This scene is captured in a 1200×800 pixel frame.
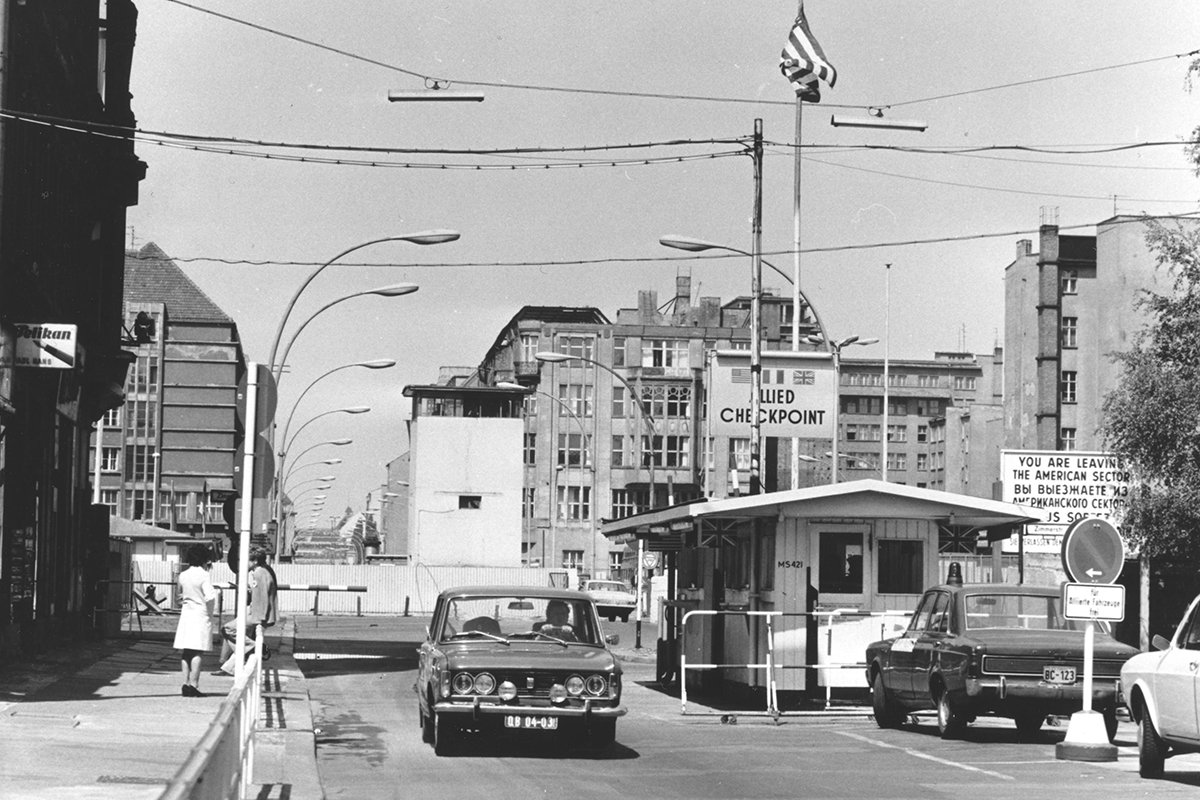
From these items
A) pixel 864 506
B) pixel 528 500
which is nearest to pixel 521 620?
pixel 864 506

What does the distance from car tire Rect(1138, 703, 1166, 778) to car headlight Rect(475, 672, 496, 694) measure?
579 centimetres

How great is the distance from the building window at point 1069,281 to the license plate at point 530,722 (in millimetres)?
106761

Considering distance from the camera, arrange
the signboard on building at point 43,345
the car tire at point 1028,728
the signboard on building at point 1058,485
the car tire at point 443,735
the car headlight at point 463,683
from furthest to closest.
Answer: the signboard on building at point 1058,485
the signboard on building at point 43,345
the car tire at point 1028,728
the car tire at point 443,735
the car headlight at point 463,683

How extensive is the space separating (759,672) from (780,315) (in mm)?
137893

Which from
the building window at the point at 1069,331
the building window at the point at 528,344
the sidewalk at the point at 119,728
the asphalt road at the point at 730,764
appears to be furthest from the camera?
the building window at the point at 528,344

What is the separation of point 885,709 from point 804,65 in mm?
15048

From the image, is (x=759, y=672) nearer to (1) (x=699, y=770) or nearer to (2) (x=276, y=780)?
(1) (x=699, y=770)

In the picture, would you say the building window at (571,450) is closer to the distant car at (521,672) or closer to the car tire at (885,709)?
the car tire at (885,709)

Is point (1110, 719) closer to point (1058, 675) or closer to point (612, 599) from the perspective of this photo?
point (1058, 675)

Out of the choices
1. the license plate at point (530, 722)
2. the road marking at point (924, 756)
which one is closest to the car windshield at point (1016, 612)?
the road marking at point (924, 756)

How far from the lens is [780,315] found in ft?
532

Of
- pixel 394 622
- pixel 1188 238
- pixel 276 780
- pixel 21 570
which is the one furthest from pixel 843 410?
pixel 276 780

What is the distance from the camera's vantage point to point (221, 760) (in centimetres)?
796

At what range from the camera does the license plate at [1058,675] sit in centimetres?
1920
